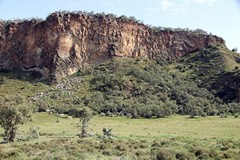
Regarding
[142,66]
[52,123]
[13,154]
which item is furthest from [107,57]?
[13,154]

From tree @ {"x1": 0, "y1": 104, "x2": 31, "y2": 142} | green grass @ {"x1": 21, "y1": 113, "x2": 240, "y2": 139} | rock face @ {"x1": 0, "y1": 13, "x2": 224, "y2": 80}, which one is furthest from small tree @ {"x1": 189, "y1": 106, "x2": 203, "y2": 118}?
tree @ {"x1": 0, "y1": 104, "x2": 31, "y2": 142}

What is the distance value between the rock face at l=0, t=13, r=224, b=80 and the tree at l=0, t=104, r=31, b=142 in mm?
65950

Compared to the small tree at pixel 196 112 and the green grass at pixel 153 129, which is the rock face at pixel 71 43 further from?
the small tree at pixel 196 112

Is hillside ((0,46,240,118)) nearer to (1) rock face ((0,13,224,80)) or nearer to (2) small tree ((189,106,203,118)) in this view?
(2) small tree ((189,106,203,118))

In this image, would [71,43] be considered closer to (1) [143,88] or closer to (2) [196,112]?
(1) [143,88]

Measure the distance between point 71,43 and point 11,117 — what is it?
77.7 meters

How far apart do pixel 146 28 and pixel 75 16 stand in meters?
26.7

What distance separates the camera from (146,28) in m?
137

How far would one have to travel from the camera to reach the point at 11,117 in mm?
44812

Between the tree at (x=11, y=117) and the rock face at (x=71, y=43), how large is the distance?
216ft

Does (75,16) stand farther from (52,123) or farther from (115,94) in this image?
(52,123)

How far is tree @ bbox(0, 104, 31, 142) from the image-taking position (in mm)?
44812

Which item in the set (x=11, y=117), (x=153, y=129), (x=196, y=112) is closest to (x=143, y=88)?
(x=196, y=112)

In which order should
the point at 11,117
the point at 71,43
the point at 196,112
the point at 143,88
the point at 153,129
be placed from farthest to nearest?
the point at 71,43, the point at 143,88, the point at 196,112, the point at 153,129, the point at 11,117
